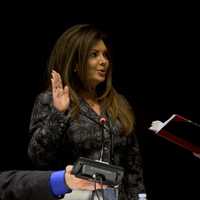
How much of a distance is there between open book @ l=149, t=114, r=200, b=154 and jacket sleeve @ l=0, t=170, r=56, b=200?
3.17ft

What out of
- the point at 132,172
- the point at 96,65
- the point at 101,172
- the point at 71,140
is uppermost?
the point at 96,65

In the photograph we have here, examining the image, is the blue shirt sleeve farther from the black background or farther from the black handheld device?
the black background

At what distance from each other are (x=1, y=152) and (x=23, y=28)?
2.23ft

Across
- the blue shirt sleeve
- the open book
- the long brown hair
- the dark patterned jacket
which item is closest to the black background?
the long brown hair

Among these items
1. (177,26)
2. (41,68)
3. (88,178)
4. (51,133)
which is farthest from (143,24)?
(88,178)

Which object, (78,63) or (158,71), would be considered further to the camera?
(158,71)

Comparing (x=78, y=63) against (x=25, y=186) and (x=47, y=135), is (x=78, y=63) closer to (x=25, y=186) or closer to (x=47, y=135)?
(x=47, y=135)

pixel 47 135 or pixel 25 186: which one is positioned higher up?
pixel 25 186

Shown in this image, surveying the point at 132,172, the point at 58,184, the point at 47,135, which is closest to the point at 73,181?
the point at 58,184

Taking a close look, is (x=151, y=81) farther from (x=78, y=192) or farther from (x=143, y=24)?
(x=78, y=192)

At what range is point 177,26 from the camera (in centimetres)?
297

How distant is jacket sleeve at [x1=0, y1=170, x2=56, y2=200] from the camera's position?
1085mm

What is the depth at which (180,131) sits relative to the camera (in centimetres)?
202

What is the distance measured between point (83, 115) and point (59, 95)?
17 centimetres
